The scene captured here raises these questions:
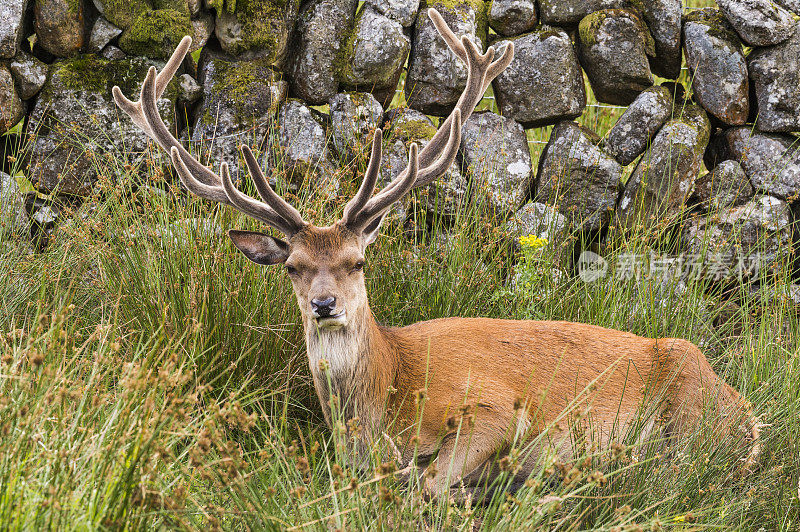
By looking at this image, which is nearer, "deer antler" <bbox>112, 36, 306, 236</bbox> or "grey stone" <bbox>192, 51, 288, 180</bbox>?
"deer antler" <bbox>112, 36, 306, 236</bbox>

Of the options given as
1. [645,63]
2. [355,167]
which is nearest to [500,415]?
[355,167]

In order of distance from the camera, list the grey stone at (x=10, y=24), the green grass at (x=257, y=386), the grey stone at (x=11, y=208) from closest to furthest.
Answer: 1. the green grass at (x=257, y=386)
2. the grey stone at (x=11, y=208)
3. the grey stone at (x=10, y=24)

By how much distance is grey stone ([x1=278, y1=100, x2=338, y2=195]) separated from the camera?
5039 millimetres

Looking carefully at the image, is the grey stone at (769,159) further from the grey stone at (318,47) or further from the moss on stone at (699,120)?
the grey stone at (318,47)

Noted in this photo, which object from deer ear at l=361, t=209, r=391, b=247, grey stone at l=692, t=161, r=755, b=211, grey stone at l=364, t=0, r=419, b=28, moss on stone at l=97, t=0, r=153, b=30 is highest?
grey stone at l=364, t=0, r=419, b=28

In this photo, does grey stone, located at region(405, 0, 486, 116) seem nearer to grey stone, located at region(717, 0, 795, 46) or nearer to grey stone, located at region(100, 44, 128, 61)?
grey stone, located at region(717, 0, 795, 46)

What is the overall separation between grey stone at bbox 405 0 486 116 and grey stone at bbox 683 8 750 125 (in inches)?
56.2

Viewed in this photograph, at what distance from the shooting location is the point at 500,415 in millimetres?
3344

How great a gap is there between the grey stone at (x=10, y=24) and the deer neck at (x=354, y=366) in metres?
2.95

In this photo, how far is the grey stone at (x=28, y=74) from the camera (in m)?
4.84

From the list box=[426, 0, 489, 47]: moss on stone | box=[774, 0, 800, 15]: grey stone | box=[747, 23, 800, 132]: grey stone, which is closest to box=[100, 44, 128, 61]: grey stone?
box=[426, 0, 489, 47]: moss on stone

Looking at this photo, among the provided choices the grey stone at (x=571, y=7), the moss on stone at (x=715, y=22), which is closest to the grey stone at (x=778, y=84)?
the moss on stone at (x=715, y=22)

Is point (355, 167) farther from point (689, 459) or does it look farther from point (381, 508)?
point (381, 508)

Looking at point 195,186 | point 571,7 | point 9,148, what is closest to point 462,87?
point 571,7
